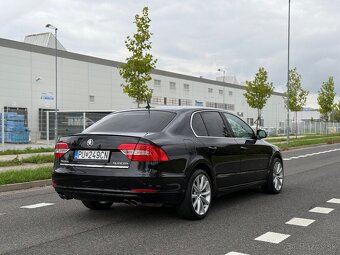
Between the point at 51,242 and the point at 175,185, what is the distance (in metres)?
1.64

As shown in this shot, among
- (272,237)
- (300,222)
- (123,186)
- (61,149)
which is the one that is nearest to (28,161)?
(61,149)

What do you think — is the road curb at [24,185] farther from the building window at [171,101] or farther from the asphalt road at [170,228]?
the building window at [171,101]

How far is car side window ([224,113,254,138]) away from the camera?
24.6 ft

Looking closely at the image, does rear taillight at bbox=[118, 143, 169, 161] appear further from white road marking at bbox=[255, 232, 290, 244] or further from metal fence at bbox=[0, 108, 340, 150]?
metal fence at bbox=[0, 108, 340, 150]

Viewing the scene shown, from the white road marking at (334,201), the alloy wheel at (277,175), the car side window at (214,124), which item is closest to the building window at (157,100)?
the alloy wheel at (277,175)

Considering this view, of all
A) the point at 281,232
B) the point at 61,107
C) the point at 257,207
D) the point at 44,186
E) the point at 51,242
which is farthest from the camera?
the point at 61,107

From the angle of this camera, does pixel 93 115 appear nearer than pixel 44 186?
No

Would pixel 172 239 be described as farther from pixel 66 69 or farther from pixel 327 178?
pixel 66 69

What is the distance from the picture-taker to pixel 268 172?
8.31 meters

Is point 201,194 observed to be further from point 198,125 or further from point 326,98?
point 326,98

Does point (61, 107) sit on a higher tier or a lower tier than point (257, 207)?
higher

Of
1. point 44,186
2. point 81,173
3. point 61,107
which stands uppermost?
point 61,107

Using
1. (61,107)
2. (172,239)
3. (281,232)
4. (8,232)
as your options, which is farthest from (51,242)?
(61,107)

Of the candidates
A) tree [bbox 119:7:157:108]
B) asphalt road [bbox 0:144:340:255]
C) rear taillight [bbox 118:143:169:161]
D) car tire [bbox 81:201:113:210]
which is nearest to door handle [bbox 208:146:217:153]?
asphalt road [bbox 0:144:340:255]
